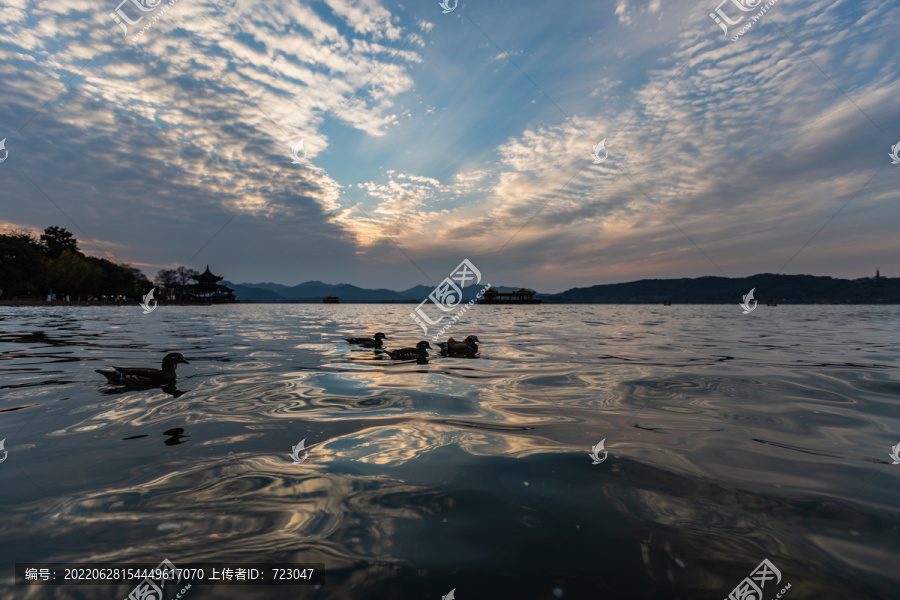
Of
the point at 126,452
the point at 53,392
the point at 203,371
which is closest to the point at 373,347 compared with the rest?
the point at 203,371

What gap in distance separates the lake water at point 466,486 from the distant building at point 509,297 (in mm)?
114416

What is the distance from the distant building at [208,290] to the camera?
11081 centimetres

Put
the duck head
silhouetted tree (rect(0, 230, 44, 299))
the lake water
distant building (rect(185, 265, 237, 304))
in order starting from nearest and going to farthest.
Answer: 1. the lake water
2. the duck head
3. silhouetted tree (rect(0, 230, 44, 299))
4. distant building (rect(185, 265, 237, 304))

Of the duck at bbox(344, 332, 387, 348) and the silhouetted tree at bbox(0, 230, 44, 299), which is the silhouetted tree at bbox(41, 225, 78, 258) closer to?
the silhouetted tree at bbox(0, 230, 44, 299)

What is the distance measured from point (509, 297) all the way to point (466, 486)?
127 metres

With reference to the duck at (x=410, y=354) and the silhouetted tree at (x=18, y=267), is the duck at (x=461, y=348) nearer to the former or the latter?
the duck at (x=410, y=354)

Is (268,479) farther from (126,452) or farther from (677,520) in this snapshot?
(677,520)

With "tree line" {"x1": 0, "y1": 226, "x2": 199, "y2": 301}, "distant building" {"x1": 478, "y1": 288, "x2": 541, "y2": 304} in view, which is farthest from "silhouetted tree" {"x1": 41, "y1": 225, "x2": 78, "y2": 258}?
"distant building" {"x1": 478, "y1": 288, "x2": 541, "y2": 304}

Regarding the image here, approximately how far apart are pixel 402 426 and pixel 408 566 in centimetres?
315

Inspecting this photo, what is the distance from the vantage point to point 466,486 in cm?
386

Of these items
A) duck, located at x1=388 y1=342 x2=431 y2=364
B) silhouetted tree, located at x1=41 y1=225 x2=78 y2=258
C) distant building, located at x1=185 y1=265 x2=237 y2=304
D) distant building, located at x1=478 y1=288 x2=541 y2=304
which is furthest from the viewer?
distant building, located at x1=478 y1=288 x2=541 y2=304

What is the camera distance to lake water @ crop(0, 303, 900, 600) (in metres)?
2.63

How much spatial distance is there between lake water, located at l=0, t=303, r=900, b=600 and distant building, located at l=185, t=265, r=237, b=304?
402ft

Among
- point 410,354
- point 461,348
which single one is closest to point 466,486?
point 410,354
